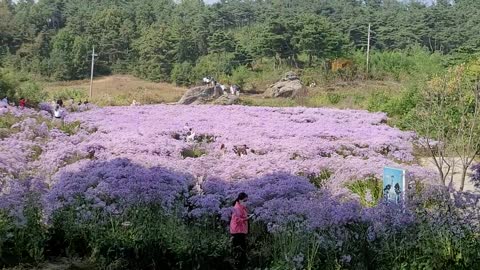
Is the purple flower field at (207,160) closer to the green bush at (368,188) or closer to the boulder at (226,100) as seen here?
the green bush at (368,188)

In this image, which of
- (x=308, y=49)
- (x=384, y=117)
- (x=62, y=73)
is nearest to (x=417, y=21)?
(x=308, y=49)

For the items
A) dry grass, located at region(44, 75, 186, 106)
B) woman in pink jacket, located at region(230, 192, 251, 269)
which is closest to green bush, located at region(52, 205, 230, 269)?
woman in pink jacket, located at region(230, 192, 251, 269)

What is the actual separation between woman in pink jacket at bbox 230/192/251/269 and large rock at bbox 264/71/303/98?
2910 cm

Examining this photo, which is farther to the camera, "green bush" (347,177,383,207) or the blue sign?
"green bush" (347,177,383,207)

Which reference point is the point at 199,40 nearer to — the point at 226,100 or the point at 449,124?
the point at 226,100

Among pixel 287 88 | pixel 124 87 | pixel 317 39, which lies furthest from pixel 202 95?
pixel 124 87

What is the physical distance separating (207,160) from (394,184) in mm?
4828

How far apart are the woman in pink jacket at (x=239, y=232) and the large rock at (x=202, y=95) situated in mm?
24332

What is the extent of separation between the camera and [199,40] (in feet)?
218

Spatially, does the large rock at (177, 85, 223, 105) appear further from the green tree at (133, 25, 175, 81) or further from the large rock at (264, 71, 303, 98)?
the green tree at (133, 25, 175, 81)

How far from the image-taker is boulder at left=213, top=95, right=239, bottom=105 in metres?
29.9

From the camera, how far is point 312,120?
68.0ft

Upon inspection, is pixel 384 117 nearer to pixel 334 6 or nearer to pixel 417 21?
pixel 417 21

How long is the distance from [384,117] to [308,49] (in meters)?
29.4
